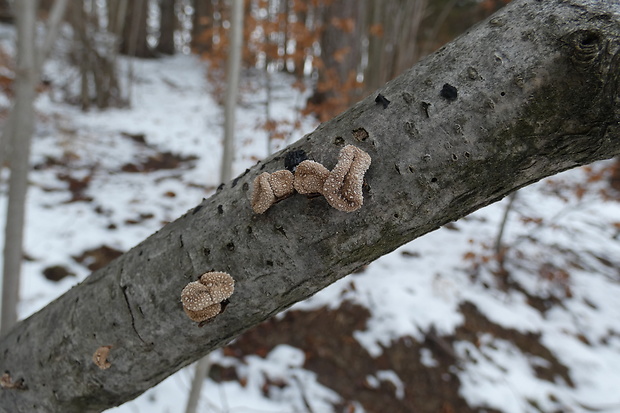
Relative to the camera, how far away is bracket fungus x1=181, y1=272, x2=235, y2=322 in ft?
2.45

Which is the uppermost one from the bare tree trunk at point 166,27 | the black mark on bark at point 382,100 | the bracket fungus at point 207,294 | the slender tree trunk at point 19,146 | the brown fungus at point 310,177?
the bare tree trunk at point 166,27

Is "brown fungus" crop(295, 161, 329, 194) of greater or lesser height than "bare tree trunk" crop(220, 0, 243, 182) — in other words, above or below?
below

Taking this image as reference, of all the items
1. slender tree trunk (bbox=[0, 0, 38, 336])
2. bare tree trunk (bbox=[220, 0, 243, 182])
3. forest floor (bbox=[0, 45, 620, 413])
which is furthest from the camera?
forest floor (bbox=[0, 45, 620, 413])

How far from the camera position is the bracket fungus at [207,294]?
2.45 ft

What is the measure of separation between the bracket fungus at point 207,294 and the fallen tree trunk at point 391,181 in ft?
0.07

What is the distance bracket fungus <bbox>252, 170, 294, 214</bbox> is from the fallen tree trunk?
25 millimetres

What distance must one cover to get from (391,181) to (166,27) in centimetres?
1815

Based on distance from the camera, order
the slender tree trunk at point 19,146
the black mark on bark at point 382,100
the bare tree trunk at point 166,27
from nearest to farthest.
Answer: the black mark on bark at point 382,100, the slender tree trunk at point 19,146, the bare tree trunk at point 166,27

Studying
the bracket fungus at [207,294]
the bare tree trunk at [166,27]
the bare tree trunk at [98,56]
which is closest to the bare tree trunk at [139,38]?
the bare tree trunk at [166,27]

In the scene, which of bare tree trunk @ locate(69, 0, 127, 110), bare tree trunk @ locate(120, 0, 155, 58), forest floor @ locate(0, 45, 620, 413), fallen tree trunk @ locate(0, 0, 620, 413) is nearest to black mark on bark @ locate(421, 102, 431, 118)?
fallen tree trunk @ locate(0, 0, 620, 413)

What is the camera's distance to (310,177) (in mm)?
683

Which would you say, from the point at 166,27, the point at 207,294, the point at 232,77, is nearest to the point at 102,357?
the point at 207,294

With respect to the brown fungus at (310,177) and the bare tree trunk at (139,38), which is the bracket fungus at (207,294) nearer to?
the brown fungus at (310,177)

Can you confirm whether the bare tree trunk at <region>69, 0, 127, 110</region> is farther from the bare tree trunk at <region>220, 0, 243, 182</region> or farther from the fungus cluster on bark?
the fungus cluster on bark
